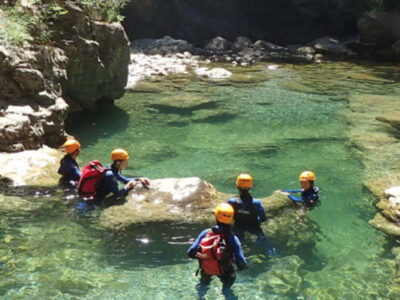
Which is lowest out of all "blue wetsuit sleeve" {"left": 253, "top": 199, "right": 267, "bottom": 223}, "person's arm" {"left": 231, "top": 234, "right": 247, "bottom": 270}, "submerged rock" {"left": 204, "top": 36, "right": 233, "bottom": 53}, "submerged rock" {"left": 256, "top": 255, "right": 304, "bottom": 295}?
"submerged rock" {"left": 204, "top": 36, "right": 233, "bottom": 53}

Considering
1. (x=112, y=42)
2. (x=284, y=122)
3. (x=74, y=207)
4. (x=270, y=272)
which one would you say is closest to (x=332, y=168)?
(x=284, y=122)

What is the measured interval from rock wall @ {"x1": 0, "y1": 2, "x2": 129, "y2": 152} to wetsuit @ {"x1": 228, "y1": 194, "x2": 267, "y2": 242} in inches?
207

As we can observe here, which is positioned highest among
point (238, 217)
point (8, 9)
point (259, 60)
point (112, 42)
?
point (8, 9)

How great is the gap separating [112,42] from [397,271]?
11332 millimetres

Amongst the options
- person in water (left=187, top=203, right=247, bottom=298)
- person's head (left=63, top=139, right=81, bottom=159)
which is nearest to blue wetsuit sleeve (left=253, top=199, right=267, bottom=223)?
person in water (left=187, top=203, right=247, bottom=298)

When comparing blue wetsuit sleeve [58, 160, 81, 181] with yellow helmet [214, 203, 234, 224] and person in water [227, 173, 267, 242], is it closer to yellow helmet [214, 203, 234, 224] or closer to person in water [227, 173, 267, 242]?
person in water [227, 173, 267, 242]

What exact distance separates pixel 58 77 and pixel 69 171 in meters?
4.22

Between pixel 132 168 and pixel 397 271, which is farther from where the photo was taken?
pixel 132 168

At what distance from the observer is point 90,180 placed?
7.91 m

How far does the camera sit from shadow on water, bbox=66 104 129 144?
13453 mm

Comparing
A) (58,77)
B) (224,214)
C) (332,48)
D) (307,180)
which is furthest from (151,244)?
(332,48)

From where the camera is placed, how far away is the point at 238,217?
272 inches

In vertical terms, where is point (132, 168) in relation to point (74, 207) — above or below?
below

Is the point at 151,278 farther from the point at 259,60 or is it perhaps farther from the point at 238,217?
the point at 259,60
